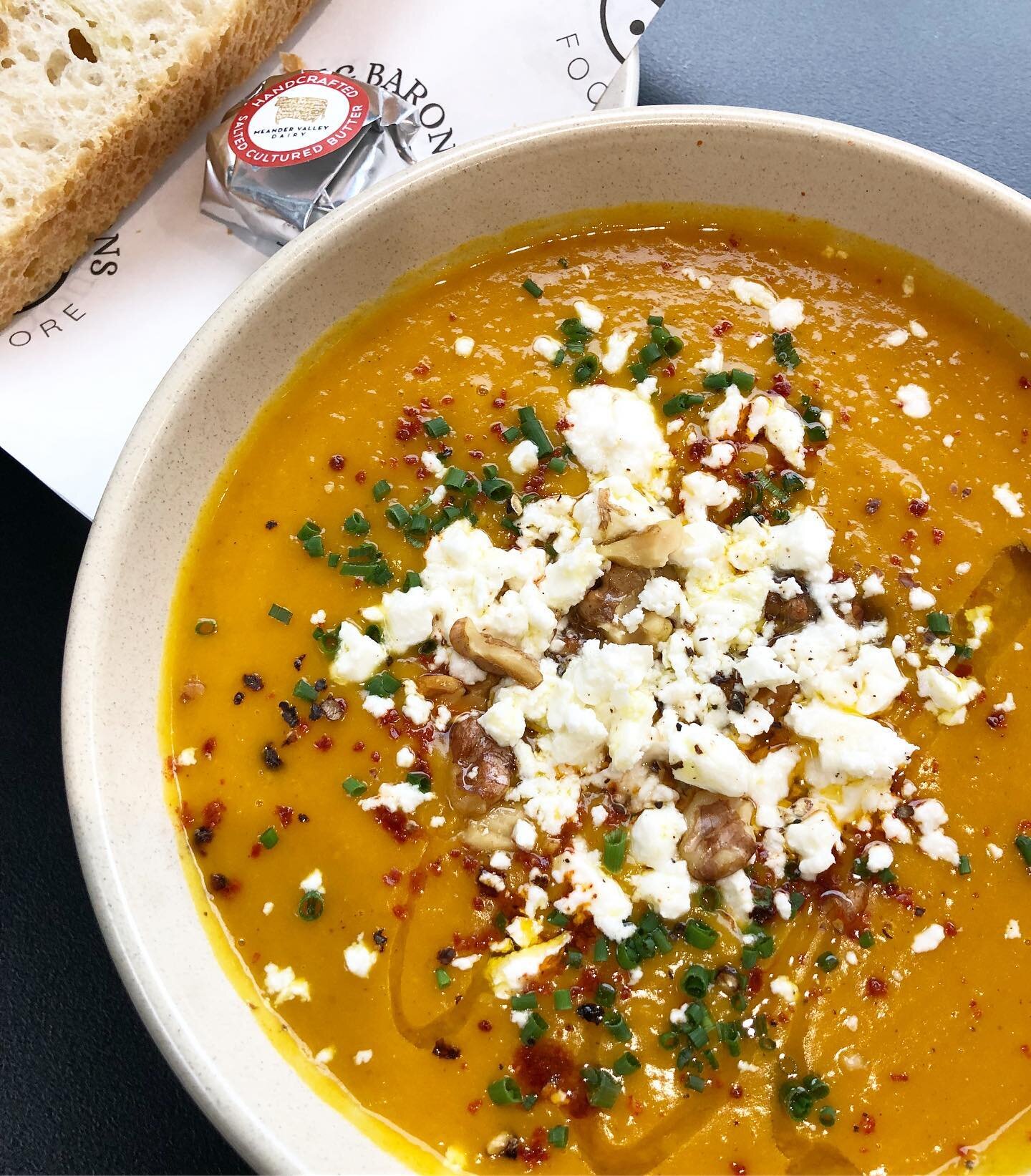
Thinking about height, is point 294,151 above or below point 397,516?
above

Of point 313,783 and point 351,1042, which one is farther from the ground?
point 313,783

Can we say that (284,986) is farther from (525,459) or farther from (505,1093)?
(525,459)

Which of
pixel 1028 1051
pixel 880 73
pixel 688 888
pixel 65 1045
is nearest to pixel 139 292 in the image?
pixel 65 1045

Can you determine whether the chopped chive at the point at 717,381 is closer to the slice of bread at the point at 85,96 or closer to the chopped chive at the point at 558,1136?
the slice of bread at the point at 85,96

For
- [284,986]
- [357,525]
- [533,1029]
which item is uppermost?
[357,525]

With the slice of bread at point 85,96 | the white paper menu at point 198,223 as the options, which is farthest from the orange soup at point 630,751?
the slice of bread at point 85,96

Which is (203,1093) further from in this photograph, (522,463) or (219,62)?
(219,62)

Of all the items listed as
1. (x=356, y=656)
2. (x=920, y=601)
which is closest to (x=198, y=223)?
(x=356, y=656)
